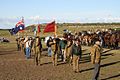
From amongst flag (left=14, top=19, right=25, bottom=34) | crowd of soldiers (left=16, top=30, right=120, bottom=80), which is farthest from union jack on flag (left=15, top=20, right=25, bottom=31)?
crowd of soldiers (left=16, top=30, right=120, bottom=80)

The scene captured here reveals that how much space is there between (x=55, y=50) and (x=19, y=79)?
623 cm

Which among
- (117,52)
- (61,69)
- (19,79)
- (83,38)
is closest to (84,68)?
(61,69)

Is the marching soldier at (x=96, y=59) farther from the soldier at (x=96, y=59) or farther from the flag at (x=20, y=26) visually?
the flag at (x=20, y=26)

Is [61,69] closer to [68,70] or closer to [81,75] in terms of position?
[68,70]

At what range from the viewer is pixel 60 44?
26797 millimetres

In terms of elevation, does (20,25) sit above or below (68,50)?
above

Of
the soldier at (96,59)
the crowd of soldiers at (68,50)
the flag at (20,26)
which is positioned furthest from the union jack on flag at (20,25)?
the soldier at (96,59)

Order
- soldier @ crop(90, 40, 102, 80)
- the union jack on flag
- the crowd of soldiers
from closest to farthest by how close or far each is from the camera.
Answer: soldier @ crop(90, 40, 102, 80) → the crowd of soldiers → the union jack on flag

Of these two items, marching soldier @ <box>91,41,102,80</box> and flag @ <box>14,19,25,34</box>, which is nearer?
marching soldier @ <box>91,41,102,80</box>

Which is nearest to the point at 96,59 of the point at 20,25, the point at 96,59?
the point at 96,59

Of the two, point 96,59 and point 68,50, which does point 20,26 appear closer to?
point 68,50

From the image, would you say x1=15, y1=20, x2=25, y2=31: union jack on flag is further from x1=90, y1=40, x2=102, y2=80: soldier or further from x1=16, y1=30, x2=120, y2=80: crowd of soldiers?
x1=90, y1=40, x2=102, y2=80: soldier

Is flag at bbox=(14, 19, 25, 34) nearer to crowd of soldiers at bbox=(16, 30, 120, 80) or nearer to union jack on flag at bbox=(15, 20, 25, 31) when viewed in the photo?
union jack on flag at bbox=(15, 20, 25, 31)

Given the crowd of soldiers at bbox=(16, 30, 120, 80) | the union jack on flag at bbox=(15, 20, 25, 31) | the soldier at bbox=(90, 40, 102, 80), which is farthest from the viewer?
the union jack on flag at bbox=(15, 20, 25, 31)
